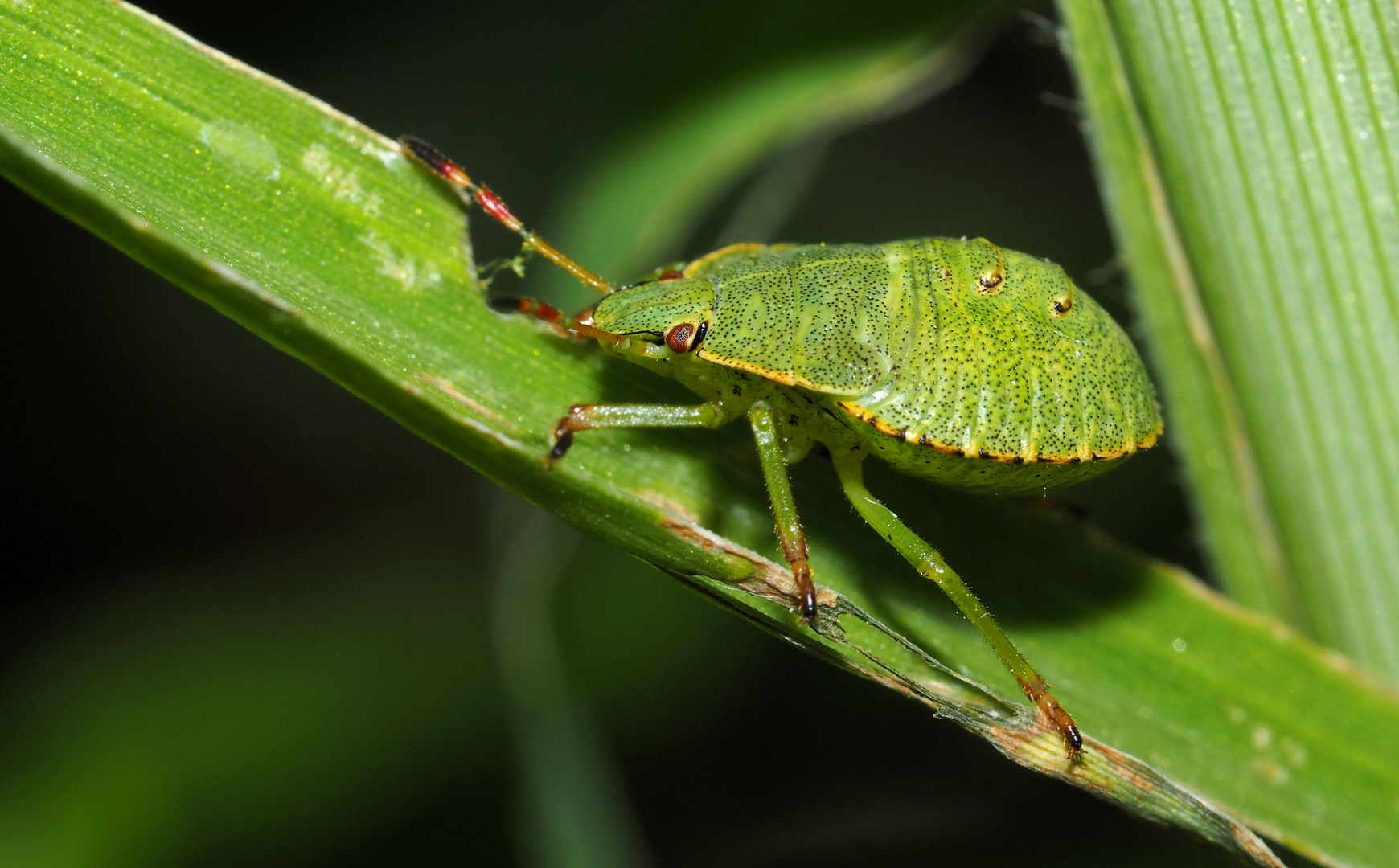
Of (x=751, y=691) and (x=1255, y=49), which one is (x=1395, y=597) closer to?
(x=1255, y=49)

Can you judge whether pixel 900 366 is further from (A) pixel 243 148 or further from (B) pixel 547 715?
(A) pixel 243 148

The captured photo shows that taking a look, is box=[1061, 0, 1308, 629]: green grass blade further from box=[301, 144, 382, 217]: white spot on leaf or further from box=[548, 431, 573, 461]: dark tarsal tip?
box=[301, 144, 382, 217]: white spot on leaf

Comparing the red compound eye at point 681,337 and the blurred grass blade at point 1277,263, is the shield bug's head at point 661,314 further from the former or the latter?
the blurred grass blade at point 1277,263

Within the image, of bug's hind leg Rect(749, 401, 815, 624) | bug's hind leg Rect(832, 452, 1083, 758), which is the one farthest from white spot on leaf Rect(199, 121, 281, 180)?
bug's hind leg Rect(832, 452, 1083, 758)

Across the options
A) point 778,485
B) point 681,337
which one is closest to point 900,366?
point 778,485

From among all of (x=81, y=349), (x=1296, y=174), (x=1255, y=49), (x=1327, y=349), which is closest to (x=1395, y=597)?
(x=1327, y=349)

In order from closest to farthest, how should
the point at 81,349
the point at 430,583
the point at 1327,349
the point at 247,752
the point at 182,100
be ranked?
the point at 182,100, the point at 1327,349, the point at 247,752, the point at 430,583, the point at 81,349
